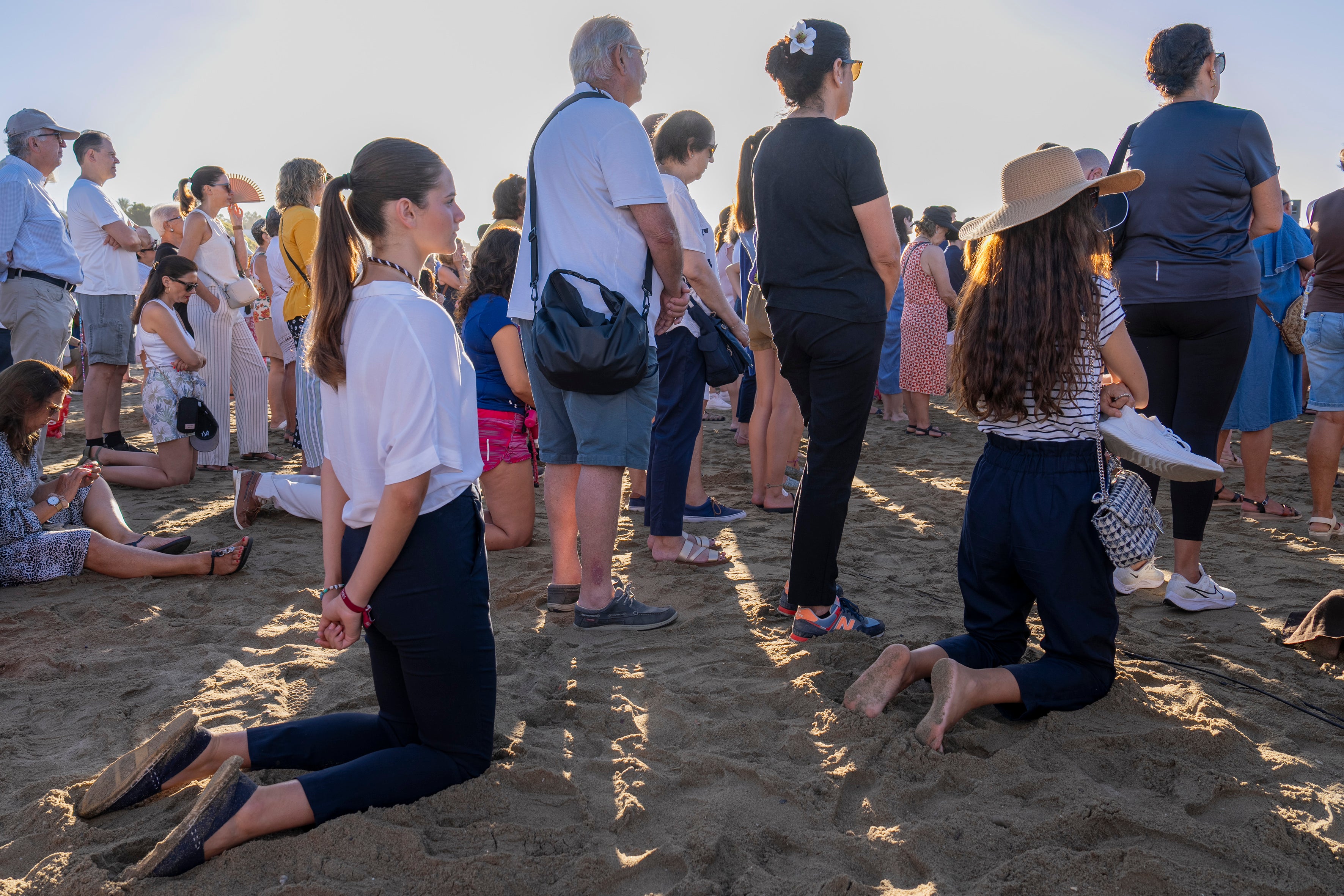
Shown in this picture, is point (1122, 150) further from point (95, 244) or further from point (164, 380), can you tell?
point (95, 244)

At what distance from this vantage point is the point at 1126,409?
2.60m

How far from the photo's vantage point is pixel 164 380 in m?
6.06

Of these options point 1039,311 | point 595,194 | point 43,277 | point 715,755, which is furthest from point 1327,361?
point 43,277

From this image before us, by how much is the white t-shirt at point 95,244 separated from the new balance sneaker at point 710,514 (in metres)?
4.47

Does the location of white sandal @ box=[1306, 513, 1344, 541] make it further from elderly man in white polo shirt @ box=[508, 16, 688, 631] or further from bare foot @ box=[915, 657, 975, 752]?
elderly man in white polo shirt @ box=[508, 16, 688, 631]

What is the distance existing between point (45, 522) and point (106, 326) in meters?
2.93

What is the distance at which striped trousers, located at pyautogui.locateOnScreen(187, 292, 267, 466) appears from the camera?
648cm

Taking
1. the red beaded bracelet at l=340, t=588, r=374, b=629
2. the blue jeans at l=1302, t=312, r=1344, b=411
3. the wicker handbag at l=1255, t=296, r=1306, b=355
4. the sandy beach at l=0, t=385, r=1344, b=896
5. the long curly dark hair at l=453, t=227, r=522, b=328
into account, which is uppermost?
the long curly dark hair at l=453, t=227, r=522, b=328

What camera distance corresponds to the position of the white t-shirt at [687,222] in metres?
4.15

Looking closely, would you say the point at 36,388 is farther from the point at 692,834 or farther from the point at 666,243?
the point at 692,834

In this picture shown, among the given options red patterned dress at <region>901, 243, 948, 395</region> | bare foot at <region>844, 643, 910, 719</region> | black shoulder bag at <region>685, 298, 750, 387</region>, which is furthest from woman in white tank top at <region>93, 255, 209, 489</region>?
red patterned dress at <region>901, 243, 948, 395</region>

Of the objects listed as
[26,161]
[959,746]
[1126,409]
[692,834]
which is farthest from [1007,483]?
[26,161]

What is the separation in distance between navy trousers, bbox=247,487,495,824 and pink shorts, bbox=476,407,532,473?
83.6 inches

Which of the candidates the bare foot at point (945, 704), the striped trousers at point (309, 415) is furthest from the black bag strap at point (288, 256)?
the bare foot at point (945, 704)
